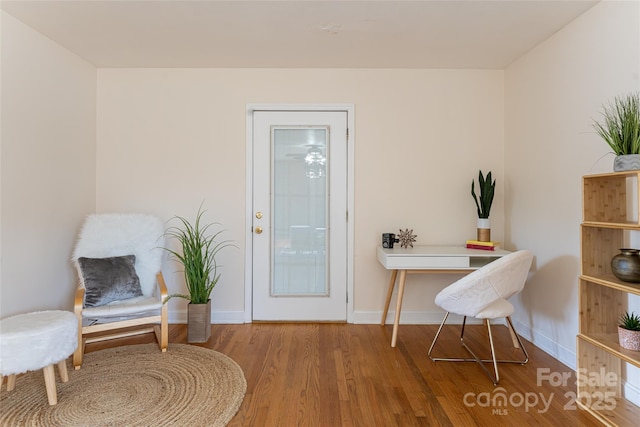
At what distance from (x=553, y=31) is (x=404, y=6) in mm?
1269

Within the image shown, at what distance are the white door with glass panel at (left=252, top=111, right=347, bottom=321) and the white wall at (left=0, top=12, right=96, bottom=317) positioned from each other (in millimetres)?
1592

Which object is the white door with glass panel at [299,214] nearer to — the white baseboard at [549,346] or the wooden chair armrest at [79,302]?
the wooden chair armrest at [79,302]

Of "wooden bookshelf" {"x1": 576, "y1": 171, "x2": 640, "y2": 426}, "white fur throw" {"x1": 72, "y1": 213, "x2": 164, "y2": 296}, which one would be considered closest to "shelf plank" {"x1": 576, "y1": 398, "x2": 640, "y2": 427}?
"wooden bookshelf" {"x1": 576, "y1": 171, "x2": 640, "y2": 426}

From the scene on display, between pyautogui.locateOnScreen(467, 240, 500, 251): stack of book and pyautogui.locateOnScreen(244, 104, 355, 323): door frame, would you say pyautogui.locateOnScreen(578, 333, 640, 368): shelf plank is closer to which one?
pyautogui.locateOnScreen(467, 240, 500, 251): stack of book

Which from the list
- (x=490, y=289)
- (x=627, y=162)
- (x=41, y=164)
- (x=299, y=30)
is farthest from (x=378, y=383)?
(x=41, y=164)

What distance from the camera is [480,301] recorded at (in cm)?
215

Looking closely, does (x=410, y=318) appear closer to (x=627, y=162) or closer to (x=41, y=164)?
(x=627, y=162)

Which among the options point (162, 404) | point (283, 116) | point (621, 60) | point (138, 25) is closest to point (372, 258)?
point (283, 116)

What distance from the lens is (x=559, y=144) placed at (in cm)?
252

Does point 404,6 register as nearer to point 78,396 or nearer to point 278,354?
point 278,354

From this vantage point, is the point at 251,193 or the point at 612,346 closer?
the point at 612,346

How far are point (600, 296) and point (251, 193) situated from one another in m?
2.77

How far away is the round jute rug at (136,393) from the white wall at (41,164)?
75cm

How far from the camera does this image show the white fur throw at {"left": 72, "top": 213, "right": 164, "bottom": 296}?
2.73 meters
